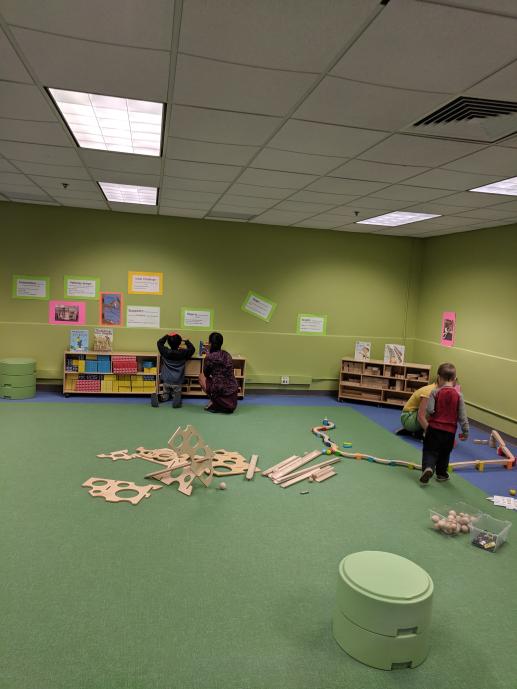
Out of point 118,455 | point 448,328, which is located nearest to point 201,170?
point 118,455

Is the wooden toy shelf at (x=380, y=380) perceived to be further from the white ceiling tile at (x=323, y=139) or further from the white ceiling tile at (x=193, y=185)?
the white ceiling tile at (x=323, y=139)

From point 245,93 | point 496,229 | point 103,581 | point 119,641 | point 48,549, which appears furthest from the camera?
point 496,229

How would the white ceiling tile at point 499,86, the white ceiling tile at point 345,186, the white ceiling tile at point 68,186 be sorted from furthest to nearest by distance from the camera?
the white ceiling tile at point 68,186, the white ceiling tile at point 345,186, the white ceiling tile at point 499,86

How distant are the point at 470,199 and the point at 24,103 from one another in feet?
13.7

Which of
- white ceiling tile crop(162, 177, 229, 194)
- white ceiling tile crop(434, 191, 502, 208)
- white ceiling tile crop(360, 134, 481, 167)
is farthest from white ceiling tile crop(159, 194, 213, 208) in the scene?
white ceiling tile crop(360, 134, 481, 167)

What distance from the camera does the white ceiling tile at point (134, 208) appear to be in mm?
6840

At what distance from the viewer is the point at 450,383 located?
468 cm

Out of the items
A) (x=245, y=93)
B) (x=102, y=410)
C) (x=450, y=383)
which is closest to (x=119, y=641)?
(x=245, y=93)

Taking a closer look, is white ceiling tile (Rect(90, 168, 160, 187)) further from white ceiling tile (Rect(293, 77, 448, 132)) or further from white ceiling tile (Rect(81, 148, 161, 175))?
white ceiling tile (Rect(293, 77, 448, 132))

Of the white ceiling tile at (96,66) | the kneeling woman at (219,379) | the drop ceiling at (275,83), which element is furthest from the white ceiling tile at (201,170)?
the kneeling woman at (219,379)

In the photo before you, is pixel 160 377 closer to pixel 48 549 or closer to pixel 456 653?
pixel 48 549

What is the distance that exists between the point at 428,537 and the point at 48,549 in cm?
275

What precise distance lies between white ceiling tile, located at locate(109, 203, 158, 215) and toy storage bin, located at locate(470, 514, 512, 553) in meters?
5.62

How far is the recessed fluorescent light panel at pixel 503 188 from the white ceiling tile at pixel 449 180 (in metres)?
0.13
